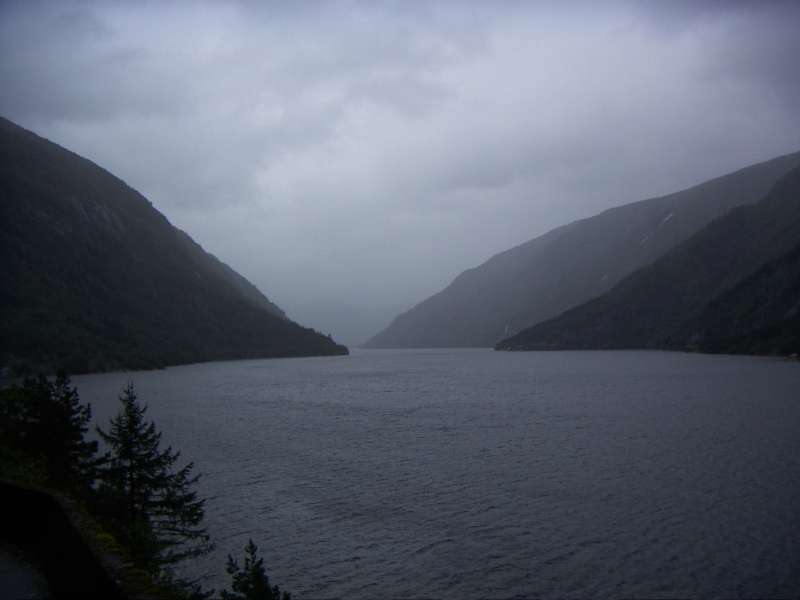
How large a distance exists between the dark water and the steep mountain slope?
349ft

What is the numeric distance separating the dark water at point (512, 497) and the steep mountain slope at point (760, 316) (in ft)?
349

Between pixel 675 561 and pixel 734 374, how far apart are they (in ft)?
287

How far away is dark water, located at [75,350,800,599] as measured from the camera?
66.9 ft

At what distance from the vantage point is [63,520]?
A: 533 inches

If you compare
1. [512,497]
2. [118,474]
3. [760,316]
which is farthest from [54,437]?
[760,316]

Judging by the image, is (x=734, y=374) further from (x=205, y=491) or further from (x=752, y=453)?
(x=205, y=491)

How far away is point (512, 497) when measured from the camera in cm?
→ 2912

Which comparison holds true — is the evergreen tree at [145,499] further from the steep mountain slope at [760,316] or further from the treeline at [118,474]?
the steep mountain slope at [760,316]

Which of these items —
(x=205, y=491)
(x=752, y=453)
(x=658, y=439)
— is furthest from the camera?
(x=658, y=439)

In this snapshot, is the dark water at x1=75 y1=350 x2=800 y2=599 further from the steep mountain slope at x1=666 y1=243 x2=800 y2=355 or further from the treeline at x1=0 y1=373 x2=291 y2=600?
the steep mountain slope at x1=666 y1=243 x2=800 y2=355

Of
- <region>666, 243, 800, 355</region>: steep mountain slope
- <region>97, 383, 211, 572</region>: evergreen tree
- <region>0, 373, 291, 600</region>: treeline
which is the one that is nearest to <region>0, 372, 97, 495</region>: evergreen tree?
<region>0, 373, 291, 600</region>: treeline

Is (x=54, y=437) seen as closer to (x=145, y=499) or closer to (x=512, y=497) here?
(x=145, y=499)

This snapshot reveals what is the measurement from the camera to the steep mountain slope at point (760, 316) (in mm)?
155750

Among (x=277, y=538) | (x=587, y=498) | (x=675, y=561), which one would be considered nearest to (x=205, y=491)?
(x=277, y=538)
